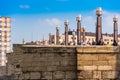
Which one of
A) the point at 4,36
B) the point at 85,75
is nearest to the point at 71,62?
the point at 85,75

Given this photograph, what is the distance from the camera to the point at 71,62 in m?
19.3

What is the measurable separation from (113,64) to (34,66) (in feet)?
11.0

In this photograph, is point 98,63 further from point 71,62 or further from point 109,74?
point 71,62

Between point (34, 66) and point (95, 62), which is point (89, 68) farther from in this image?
point (34, 66)

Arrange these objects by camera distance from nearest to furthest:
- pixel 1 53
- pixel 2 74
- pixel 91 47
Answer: pixel 91 47
pixel 2 74
pixel 1 53

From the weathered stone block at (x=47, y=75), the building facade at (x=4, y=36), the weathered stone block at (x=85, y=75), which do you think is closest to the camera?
the weathered stone block at (x=85, y=75)

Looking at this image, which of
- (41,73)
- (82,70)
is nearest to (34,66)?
(41,73)

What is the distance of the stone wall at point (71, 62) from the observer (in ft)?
62.5

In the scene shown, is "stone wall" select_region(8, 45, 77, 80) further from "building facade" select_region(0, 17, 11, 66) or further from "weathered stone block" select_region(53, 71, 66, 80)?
"building facade" select_region(0, 17, 11, 66)

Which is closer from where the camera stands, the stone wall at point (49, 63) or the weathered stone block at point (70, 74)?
the stone wall at point (49, 63)

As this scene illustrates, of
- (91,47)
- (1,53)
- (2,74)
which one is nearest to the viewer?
(91,47)

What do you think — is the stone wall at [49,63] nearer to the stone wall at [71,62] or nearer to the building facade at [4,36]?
the stone wall at [71,62]

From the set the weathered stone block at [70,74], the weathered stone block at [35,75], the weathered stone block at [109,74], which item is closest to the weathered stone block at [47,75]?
the weathered stone block at [35,75]

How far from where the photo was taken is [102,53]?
1905cm
